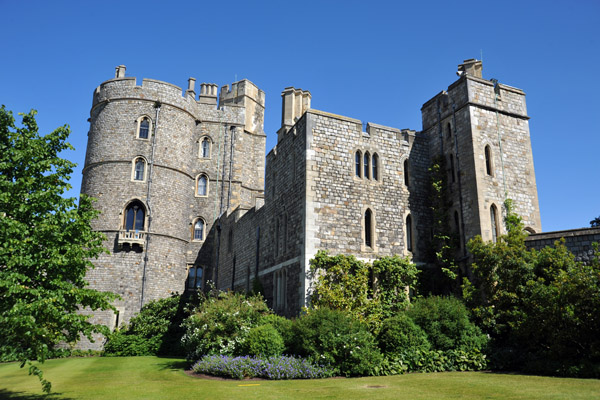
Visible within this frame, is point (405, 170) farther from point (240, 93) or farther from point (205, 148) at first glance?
point (240, 93)

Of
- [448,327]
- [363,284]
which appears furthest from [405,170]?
[448,327]

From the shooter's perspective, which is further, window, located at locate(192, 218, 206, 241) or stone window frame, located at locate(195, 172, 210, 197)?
stone window frame, located at locate(195, 172, 210, 197)

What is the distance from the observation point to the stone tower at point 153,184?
2584 cm

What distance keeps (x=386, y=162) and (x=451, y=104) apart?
12.0ft

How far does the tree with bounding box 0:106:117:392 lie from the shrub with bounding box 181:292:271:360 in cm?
676

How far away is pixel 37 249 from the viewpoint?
29.4 ft

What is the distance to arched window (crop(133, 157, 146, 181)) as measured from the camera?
89.4 ft

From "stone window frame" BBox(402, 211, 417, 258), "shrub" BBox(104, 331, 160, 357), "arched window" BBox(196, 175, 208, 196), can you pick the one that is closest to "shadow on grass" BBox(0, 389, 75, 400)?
"shrub" BBox(104, 331, 160, 357)

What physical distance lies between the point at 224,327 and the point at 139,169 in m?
14.8

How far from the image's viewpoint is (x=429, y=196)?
19.7 meters

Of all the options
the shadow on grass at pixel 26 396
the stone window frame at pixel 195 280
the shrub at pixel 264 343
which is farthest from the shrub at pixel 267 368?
the stone window frame at pixel 195 280

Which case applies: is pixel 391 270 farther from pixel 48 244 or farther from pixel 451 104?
pixel 48 244

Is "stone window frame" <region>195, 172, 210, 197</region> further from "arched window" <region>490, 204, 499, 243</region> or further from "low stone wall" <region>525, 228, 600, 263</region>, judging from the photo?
"low stone wall" <region>525, 228, 600, 263</region>

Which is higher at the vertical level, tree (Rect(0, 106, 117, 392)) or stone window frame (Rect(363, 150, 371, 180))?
stone window frame (Rect(363, 150, 371, 180))
